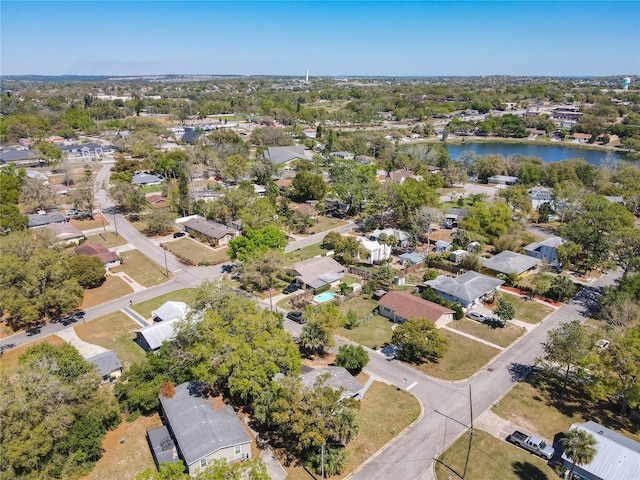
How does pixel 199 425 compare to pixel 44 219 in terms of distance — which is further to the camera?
pixel 44 219

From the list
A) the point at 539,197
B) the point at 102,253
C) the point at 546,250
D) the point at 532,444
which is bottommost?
the point at 532,444

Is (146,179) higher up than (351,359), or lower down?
higher up

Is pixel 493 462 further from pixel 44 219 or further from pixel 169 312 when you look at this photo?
pixel 44 219

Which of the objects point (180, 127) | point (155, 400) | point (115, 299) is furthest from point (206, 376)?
point (180, 127)

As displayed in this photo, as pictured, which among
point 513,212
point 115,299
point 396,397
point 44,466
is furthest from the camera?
point 513,212

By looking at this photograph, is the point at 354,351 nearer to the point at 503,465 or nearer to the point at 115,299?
the point at 503,465

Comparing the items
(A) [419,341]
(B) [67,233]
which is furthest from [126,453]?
(B) [67,233]

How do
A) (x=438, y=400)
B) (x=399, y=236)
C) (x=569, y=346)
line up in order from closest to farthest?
(x=438, y=400), (x=569, y=346), (x=399, y=236)

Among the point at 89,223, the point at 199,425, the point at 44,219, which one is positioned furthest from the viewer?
the point at 89,223
